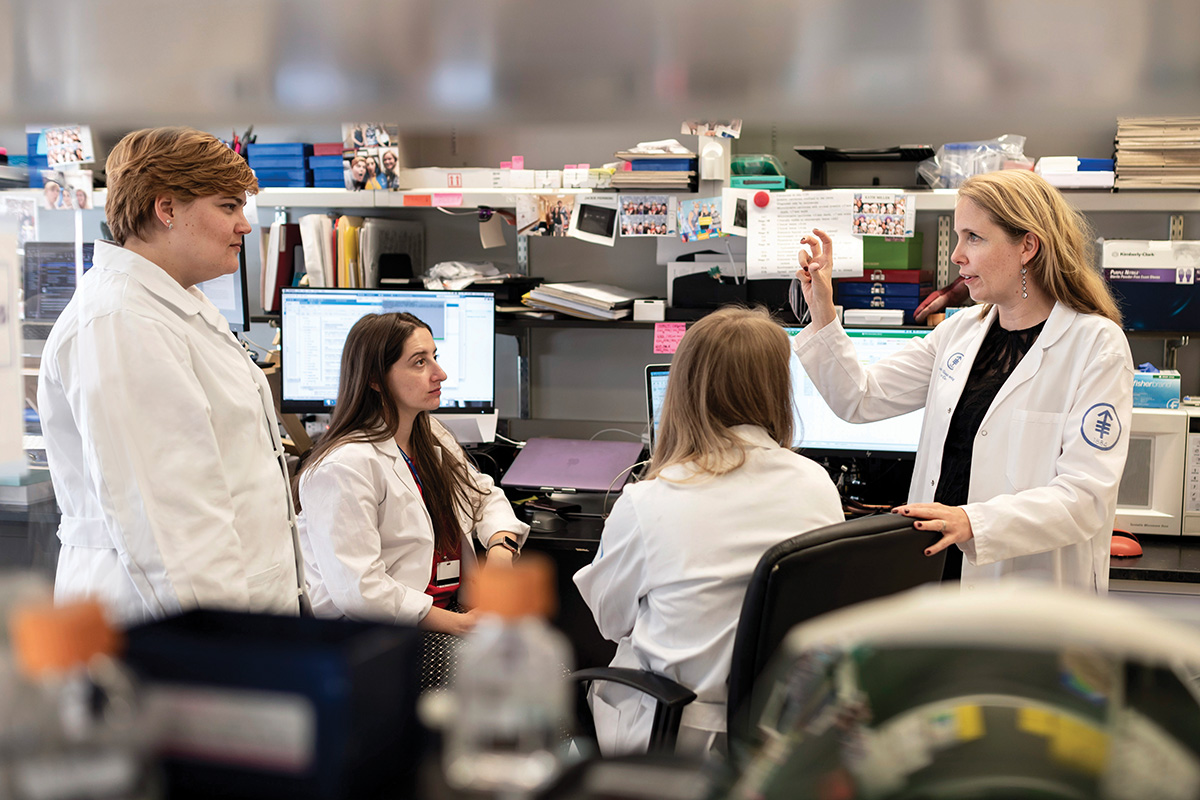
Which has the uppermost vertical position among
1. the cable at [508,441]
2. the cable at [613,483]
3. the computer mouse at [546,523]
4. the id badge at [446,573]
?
the cable at [508,441]

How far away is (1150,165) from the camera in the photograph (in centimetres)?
247

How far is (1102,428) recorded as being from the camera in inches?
67.5

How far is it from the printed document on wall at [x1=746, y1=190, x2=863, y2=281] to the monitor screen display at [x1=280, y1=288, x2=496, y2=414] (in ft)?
2.64

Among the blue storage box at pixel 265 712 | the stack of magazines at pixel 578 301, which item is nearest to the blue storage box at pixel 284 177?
the stack of magazines at pixel 578 301

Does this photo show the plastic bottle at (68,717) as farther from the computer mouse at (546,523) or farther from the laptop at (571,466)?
the laptop at (571,466)

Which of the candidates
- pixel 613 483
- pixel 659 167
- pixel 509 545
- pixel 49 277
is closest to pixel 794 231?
pixel 659 167

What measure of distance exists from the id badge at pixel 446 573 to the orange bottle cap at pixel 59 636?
1768 mm

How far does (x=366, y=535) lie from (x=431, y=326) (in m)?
0.93

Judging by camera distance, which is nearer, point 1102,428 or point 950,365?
point 1102,428

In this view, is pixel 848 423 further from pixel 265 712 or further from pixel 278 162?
pixel 265 712

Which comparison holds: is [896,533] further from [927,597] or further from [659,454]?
[927,597]

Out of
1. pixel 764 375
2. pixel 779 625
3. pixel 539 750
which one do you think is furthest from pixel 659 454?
pixel 539 750

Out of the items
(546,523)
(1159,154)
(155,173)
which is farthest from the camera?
(1159,154)

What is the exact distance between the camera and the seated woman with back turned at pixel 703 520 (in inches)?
57.3
